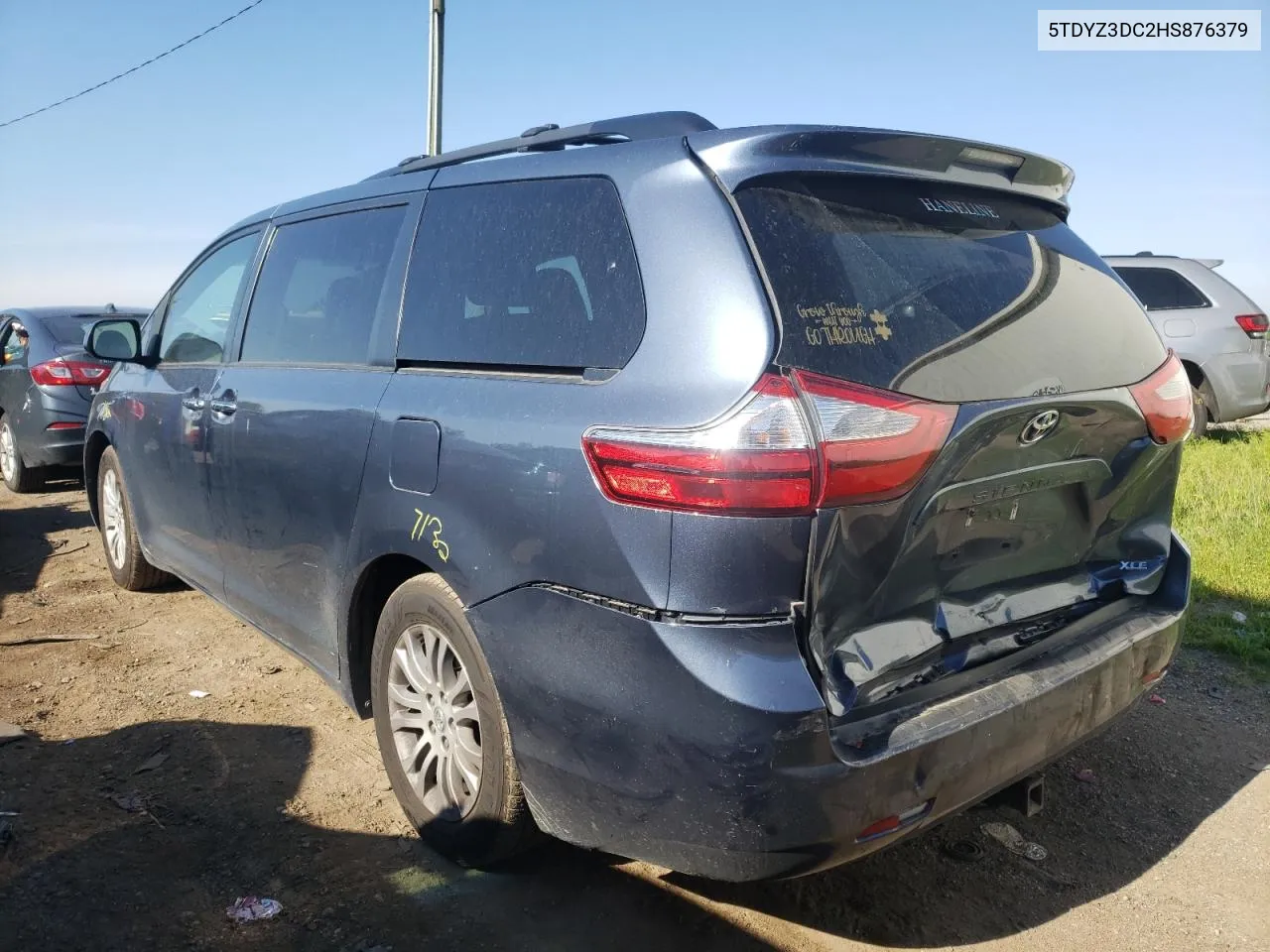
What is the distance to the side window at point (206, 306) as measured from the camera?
4219mm

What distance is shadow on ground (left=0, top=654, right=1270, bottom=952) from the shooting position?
2566 mm

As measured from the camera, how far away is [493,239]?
2807 millimetres

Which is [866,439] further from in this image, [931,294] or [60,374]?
[60,374]

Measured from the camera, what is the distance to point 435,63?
12102 millimetres

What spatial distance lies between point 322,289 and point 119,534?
8.92ft

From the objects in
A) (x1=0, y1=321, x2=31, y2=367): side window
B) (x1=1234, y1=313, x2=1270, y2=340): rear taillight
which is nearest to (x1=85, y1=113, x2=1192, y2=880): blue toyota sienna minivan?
(x1=0, y1=321, x2=31, y2=367): side window

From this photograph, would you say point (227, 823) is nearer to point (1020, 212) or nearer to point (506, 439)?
point (506, 439)

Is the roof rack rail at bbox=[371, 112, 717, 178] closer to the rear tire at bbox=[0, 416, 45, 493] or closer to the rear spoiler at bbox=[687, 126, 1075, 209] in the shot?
the rear spoiler at bbox=[687, 126, 1075, 209]

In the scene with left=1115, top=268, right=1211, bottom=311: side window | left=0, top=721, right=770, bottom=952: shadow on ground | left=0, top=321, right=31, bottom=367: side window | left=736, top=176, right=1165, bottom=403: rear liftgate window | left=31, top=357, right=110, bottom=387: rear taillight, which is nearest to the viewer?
left=736, top=176, right=1165, bottom=403: rear liftgate window

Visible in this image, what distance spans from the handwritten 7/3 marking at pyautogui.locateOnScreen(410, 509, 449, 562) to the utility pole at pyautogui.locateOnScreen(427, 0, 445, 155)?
10386 mm

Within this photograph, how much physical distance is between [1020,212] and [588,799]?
199 centimetres

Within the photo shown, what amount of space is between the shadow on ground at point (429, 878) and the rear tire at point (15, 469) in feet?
19.6

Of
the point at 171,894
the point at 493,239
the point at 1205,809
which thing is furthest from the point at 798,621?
the point at 1205,809

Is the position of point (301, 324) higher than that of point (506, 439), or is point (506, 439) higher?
point (301, 324)
